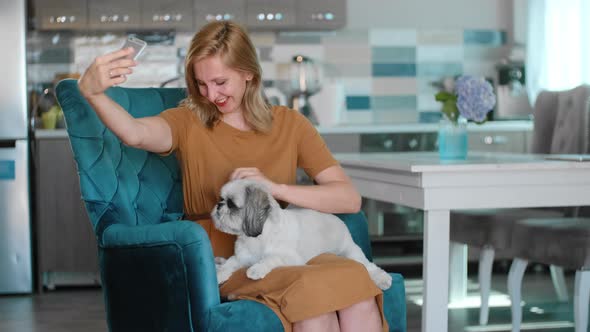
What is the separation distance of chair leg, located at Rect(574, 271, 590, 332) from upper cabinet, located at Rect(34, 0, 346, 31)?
2470mm

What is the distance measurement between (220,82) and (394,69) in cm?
332

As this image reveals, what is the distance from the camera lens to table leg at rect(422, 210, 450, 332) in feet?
8.32

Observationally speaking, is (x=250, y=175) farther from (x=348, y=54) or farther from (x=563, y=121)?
(x=348, y=54)

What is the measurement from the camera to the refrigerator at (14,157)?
4.33m

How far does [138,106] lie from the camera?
246 cm

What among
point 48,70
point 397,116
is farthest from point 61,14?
point 397,116

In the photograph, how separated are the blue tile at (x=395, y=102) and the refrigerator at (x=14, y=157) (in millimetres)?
2140

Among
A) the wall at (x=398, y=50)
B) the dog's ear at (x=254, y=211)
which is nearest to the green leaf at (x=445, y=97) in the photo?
the dog's ear at (x=254, y=211)

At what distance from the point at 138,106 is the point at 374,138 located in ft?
7.98

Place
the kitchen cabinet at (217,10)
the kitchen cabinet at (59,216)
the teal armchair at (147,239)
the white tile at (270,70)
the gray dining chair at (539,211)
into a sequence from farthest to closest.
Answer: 1. the white tile at (270,70)
2. the kitchen cabinet at (217,10)
3. the kitchen cabinet at (59,216)
4. the gray dining chair at (539,211)
5. the teal armchair at (147,239)

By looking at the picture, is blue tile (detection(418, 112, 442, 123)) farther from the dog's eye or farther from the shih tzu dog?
the dog's eye

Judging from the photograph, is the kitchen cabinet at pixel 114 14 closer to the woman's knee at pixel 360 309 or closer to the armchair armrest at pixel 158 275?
the armchair armrest at pixel 158 275

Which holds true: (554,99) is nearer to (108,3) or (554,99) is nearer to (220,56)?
(220,56)

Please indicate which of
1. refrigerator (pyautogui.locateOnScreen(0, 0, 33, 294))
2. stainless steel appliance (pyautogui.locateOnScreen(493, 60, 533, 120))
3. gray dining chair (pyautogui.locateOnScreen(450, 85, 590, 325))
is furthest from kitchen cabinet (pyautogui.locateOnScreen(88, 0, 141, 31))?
gray dining chair (pyautogui.locateOnScreen(450, 85, 590, 325))
